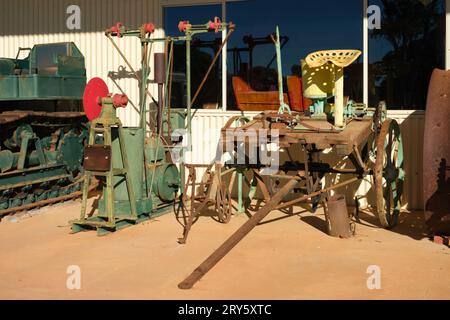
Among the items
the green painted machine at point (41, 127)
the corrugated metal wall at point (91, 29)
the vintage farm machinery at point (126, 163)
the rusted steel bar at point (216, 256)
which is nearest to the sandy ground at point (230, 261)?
the rusted steel bar at point (216, 256)

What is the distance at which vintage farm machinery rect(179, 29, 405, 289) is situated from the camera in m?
6.27

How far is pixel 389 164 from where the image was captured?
7.07 m

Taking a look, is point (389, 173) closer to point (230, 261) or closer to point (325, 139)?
point (325, 139)

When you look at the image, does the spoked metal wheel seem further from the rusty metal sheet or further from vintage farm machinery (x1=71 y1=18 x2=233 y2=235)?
vintage farm machinery (x1=71 y1=18 x2=233 y2=235)

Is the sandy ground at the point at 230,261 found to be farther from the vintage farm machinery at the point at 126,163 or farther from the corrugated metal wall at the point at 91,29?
the corrugated metal wall at the point at 91,29

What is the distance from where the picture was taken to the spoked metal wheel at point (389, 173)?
6.44 m

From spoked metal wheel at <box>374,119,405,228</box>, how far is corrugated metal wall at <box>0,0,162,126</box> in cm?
383

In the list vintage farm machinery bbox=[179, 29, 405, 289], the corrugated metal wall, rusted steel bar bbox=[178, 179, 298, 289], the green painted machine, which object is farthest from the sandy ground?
the corrugated metal wall

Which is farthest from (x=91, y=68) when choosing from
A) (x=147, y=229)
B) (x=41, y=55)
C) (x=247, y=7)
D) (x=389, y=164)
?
(x=389, y=164)

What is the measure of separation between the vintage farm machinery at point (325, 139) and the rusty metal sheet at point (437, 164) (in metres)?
0.47

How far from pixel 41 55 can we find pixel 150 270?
17.7ft

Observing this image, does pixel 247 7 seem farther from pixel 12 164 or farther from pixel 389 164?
pixel 12 164

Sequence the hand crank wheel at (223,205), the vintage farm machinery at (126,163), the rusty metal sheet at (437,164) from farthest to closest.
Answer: the hand crank wheel at (223,205)
the vintage farm machinery at (126,163)
the rusty metal sheet at (437,164)

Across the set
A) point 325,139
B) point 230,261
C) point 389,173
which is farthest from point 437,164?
point 230,261
